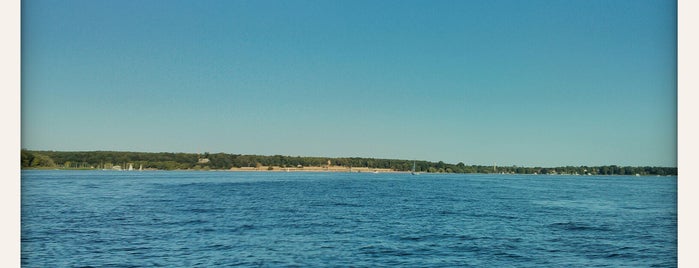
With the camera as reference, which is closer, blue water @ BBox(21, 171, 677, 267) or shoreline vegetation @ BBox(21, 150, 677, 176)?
blue water @ BBox(21, 171, 677, 267)

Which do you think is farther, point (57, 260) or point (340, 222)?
point (340, 222)

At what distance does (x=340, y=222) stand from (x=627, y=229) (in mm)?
9166

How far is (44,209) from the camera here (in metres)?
17.5

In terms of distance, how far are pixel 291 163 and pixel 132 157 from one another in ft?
127

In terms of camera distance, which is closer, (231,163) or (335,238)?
(335,238)

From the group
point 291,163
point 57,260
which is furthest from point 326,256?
point 291,163

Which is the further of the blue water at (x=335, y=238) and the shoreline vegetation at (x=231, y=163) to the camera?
the shoreline vegetation at (x=231, y=163)
